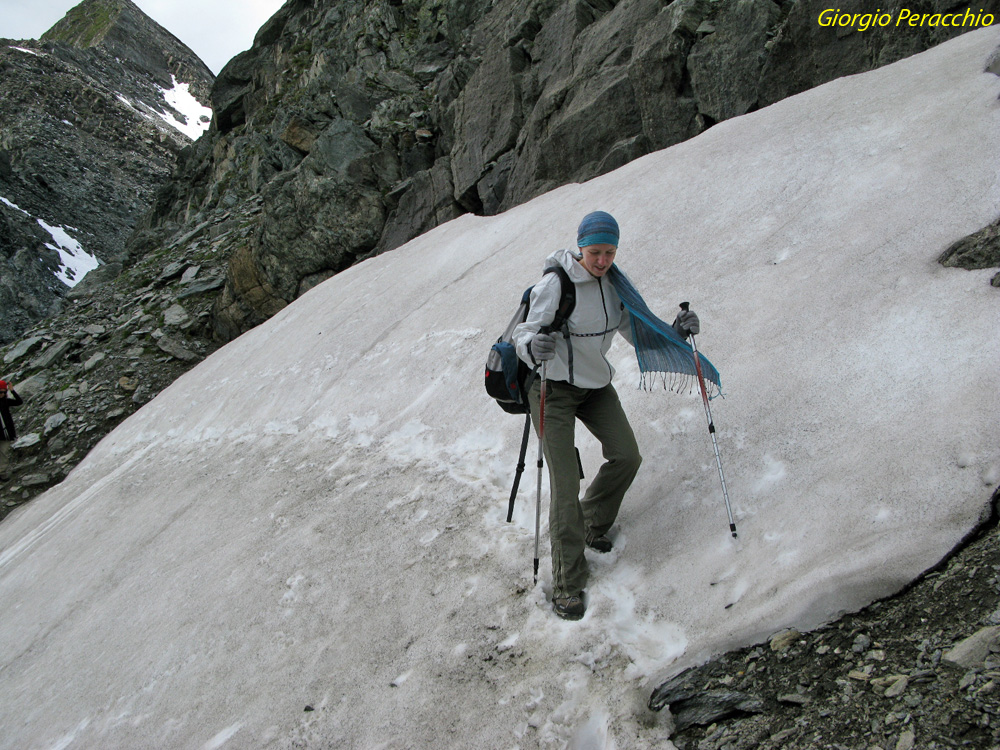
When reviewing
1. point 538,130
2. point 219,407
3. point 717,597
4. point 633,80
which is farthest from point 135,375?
point 717,597

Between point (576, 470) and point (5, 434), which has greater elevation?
point (5, 434)

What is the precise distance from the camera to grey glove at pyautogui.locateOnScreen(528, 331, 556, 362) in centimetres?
467

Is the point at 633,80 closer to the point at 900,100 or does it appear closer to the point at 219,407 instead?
the point at 900,100

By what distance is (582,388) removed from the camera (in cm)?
511

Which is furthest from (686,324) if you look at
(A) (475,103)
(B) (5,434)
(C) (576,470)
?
(B) (5,434)

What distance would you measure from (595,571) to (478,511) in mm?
1614

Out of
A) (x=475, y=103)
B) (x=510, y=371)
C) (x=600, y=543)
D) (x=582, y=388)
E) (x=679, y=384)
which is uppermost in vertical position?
(x=475, y=103)

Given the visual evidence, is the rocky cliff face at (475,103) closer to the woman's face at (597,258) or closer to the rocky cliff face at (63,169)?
the woman's face at (597,258)

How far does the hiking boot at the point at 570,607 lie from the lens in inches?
186

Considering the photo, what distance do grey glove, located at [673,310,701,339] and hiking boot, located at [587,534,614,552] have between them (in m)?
1.77

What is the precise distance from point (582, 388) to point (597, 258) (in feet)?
3.22

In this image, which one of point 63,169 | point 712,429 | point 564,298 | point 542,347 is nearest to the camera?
point 542,347

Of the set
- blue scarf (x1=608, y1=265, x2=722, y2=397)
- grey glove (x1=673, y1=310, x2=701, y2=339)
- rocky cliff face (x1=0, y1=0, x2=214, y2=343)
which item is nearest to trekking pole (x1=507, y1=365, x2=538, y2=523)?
blue scarf (x1=608, y1=265, x2=722, y2=397)

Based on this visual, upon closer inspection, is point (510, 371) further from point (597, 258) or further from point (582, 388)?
point (597, 258)
